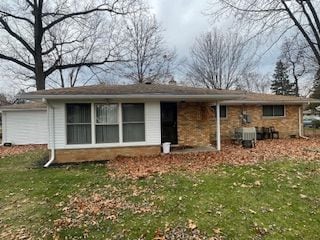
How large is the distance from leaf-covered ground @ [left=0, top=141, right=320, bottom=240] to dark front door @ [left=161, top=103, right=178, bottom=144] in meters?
4.49

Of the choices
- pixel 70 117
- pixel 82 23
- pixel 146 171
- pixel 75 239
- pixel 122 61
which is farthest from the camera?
pixel 122 61

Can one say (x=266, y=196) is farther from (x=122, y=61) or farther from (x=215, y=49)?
(x=215, y=49)

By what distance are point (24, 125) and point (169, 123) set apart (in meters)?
11.9

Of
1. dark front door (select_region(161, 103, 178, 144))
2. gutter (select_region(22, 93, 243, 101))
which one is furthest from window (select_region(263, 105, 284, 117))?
dark front door (select_region(161, 103, 178, 144))

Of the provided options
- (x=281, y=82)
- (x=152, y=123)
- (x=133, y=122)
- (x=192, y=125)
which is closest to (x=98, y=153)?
(x=133, y=122)

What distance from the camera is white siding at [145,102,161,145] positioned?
12.1m

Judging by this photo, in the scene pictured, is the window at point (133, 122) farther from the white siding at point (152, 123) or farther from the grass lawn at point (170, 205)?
the grass lawn at point (170, 205)

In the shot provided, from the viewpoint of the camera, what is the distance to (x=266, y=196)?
20.8 feet

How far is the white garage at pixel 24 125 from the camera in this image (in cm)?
2014

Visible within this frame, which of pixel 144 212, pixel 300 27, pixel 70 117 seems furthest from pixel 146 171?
pixel 300 27

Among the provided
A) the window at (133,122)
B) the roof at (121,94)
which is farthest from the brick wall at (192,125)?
the window at (133,122)

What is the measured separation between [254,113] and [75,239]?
16036mm

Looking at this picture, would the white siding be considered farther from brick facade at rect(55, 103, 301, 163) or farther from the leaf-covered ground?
the leaf-covered ground

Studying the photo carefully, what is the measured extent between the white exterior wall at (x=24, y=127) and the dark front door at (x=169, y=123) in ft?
35.1
